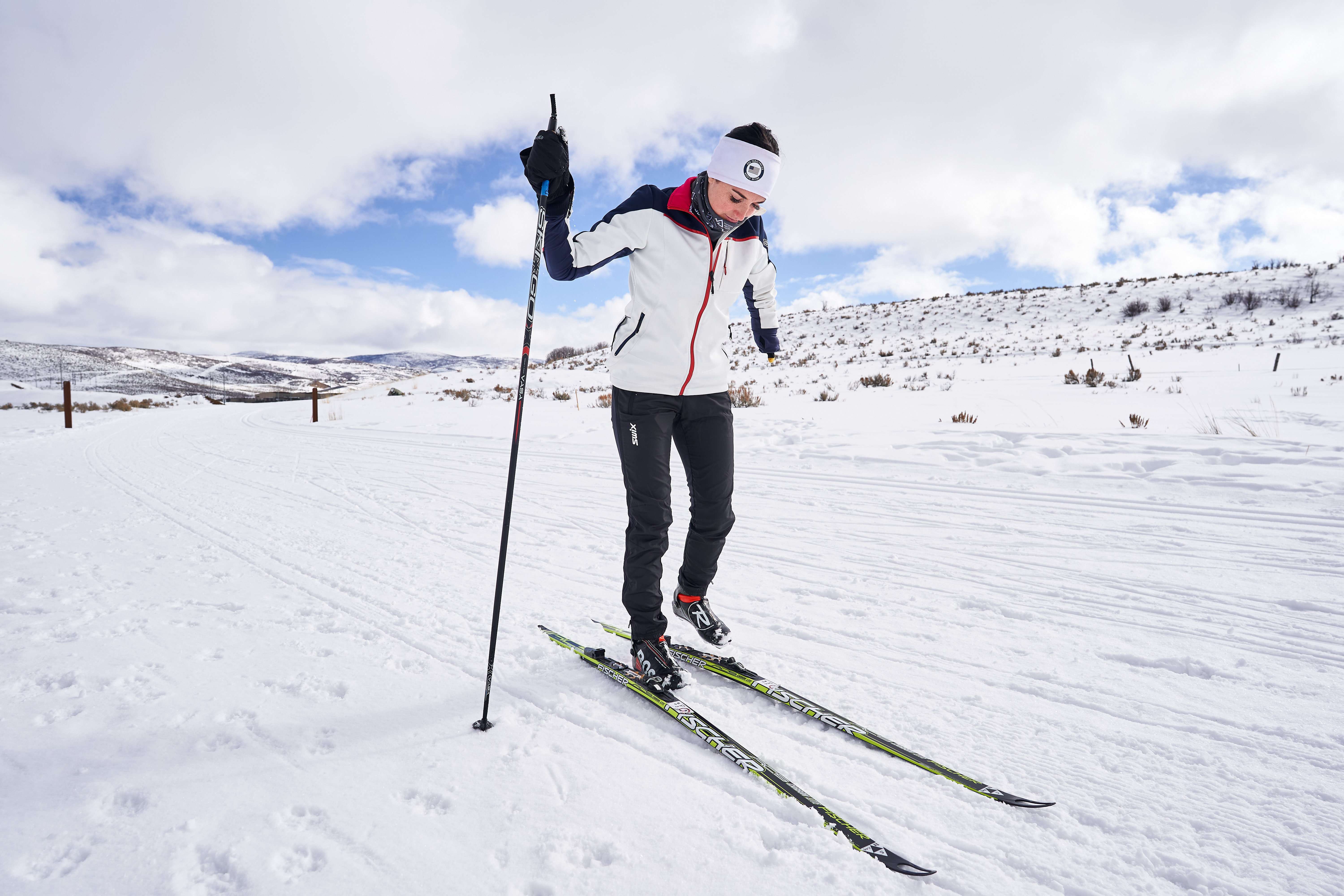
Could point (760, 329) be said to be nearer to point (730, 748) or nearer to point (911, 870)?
point (730, 748)

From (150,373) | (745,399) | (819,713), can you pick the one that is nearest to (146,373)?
(150,373)

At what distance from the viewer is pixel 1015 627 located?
2.79 meters

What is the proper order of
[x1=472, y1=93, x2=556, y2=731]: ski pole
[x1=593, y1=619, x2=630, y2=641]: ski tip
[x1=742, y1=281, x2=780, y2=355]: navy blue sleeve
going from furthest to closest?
[x1=742, y1=281, x2=780, y2=355]: navy blue sleeve
[x1=593, y1=619, x2=630, y2=641]: ski tip
[x1=472, y1=93, x2=556, y2=731]: ski pole

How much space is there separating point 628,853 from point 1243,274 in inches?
1598

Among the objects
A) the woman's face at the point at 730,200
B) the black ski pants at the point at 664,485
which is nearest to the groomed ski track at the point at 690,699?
the black ski pants at the point at 664,485

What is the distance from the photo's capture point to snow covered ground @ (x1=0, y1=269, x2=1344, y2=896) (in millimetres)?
1518

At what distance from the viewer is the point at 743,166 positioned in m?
2.45

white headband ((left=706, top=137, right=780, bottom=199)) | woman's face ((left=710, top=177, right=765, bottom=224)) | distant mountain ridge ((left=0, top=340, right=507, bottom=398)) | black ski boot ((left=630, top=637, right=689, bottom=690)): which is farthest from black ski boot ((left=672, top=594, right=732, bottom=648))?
distant mountain ridge ((left=0, top=340, right=507, bottom=398))

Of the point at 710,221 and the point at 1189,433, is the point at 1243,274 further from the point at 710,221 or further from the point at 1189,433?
the point at 710,221

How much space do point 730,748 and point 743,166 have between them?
230 centimetres

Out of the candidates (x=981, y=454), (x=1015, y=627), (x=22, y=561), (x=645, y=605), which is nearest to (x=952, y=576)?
(x=1015, y=627)

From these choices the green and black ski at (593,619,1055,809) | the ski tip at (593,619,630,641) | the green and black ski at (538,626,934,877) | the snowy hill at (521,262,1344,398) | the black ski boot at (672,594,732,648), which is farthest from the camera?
the snowy hill at (521,262,1344,398)

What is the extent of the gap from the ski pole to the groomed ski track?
10 centimetres

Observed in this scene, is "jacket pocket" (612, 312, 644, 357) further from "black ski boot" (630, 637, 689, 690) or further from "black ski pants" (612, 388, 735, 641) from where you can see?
"black ski boot" (630, 637, 689, 690)
